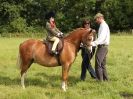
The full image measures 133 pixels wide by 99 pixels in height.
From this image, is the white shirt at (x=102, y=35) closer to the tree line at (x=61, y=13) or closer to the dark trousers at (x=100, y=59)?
the dark trousers at (x=100, y=59)

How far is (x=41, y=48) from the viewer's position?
1198 cm

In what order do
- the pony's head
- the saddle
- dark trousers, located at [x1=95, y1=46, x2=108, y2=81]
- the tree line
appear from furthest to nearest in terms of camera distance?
the tree line
dark trousers, located at [x1=95, y1=46, x2=108, y2=81]
the saddle
the pony's head

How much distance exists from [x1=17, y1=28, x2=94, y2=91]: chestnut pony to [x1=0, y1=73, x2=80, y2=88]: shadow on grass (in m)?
0.70

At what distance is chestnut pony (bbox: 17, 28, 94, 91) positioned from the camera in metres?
11.6

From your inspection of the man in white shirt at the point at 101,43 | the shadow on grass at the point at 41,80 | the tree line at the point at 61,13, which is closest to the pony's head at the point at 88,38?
the man in white shirt at the point at 101,43

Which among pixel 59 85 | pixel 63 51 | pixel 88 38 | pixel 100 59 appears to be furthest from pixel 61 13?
pixel 88 38

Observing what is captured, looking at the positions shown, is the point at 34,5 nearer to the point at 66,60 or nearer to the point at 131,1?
the point at 131,1

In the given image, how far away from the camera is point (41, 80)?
13.2 metres

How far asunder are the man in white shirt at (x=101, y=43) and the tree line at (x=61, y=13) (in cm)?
4444

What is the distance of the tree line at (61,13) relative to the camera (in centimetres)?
5747

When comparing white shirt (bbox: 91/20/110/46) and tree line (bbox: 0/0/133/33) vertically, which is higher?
white shirt (bbox: 91/20/110/46)

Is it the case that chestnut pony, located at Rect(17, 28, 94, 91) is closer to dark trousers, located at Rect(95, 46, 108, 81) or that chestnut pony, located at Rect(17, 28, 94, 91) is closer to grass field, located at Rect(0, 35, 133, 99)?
grass field, located at Rect(0, 35, 133, 99)

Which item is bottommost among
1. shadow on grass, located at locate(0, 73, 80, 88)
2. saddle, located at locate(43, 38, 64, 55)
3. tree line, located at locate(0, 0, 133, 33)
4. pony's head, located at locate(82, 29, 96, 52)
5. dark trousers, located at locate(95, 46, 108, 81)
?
tree line, located at locate(0, 0, 133, 33)

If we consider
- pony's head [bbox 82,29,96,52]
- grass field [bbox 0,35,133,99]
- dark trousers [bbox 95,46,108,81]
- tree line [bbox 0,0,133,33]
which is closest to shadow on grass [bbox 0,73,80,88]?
grass field [bbox 0,35,133,99]
